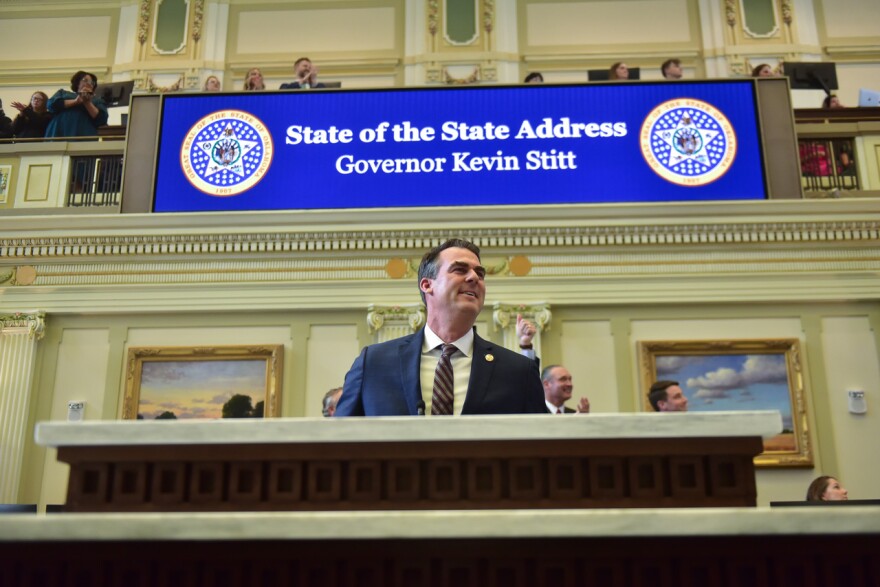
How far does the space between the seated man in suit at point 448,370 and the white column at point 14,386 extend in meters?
6.18

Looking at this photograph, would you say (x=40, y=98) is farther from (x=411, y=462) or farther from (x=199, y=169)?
(x=411, y=462)

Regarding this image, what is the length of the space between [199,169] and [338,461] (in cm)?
724

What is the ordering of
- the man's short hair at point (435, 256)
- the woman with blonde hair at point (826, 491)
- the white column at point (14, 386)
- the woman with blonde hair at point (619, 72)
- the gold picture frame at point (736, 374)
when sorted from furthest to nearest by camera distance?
the woman with blonde hair at point (619, 72) < the white column at point (14, 386) < the gold picture frame at point (736, 374) < the woman with blonde hair at point (826, 491) < the man's short hair at point (435, 256)

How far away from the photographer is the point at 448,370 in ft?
9.43

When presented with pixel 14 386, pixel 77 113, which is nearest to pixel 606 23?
pixel 77 113

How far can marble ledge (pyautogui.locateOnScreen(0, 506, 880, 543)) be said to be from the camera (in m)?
1.51

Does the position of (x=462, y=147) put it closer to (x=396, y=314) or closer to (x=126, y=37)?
(x=396, y=314)

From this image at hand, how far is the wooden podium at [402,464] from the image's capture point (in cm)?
168

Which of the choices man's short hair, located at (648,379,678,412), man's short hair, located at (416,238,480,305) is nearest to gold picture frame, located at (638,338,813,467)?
man's short hair, located at (648,379,678,412)

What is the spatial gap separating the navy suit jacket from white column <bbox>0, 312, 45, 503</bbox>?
243 inches

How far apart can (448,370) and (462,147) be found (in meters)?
5.79

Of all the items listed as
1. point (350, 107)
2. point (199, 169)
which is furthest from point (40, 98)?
point (350, 107)

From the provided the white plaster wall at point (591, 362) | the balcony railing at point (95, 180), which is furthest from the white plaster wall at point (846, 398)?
the balcony railing at point (95, 180)

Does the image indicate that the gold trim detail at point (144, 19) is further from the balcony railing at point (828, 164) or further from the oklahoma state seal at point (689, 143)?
the balcony railing at point (828, 164)
